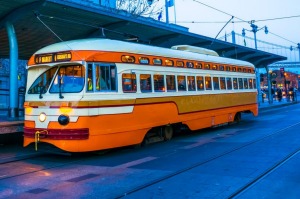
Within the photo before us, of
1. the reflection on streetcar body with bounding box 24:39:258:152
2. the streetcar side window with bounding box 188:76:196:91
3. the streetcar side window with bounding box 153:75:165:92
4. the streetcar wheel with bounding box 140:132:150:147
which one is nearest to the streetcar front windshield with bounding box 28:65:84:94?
the reflection on streetcar body with bounding box 24:39:258:152

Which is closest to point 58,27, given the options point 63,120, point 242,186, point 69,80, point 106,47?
point 106,47

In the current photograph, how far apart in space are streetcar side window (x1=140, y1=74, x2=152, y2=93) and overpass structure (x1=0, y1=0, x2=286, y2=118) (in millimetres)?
2276

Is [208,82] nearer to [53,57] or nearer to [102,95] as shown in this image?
[102,95]

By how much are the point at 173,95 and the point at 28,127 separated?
16.1 feet

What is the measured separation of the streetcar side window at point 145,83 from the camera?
1151 cm

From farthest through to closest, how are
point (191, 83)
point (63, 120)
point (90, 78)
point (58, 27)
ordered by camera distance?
point (58, 27), point (191, 83), point (90, 78), point (63, 120)

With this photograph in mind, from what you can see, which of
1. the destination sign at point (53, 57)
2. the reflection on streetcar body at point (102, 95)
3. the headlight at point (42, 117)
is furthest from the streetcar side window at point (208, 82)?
the headlight at point (42, 117)

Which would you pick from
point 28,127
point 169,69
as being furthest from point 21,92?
point 169,69

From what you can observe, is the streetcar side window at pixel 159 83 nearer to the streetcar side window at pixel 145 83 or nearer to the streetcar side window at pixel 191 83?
the streetcar side window at pixel 145 83

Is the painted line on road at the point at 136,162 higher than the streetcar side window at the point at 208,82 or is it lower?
lower

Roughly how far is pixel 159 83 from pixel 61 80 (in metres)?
3.46

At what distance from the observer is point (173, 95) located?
13.0 m

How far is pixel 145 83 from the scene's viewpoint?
1168 centimetres

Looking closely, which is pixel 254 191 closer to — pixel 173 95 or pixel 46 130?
pixel 46 130
